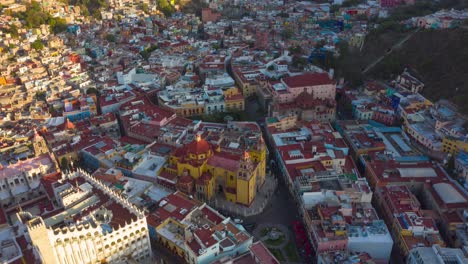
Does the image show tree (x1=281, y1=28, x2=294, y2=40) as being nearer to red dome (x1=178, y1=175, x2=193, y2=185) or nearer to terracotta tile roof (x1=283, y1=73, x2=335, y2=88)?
terracotta tile roof (x1=283, y1=73, x2=335, y2=88)

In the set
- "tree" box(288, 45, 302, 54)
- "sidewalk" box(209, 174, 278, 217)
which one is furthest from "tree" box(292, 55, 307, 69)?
"sidewalk" box(209, 174, 278, 217)

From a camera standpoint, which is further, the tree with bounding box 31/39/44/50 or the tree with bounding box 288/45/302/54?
the tree with bounding box 31/39/44/50

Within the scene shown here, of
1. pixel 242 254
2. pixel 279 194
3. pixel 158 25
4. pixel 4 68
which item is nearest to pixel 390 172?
pixel 279 194

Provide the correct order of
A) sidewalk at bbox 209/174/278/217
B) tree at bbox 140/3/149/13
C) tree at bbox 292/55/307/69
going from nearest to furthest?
sidewalk at bbox 209/174/278/217 < tree at bbox 292/55/307/69 < tree at bbox 140/3/149/13

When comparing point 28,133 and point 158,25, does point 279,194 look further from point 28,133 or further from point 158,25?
point 158,25

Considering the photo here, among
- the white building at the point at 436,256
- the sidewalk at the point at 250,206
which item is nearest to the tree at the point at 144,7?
the sidewalk at the point at 250,206

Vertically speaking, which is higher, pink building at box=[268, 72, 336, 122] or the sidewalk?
pink building at box=[268, 72, 336, 122]

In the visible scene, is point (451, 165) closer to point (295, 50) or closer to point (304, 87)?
point (304, 87)

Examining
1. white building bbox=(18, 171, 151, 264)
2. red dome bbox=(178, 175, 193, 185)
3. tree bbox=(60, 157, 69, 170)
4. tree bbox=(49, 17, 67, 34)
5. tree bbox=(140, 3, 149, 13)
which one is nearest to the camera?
white building bbox=(18, 171, 151, 264)

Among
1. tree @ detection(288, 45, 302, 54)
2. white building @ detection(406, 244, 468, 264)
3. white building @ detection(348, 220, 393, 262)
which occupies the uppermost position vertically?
tree @ detection(288, 45, 302, 54)
